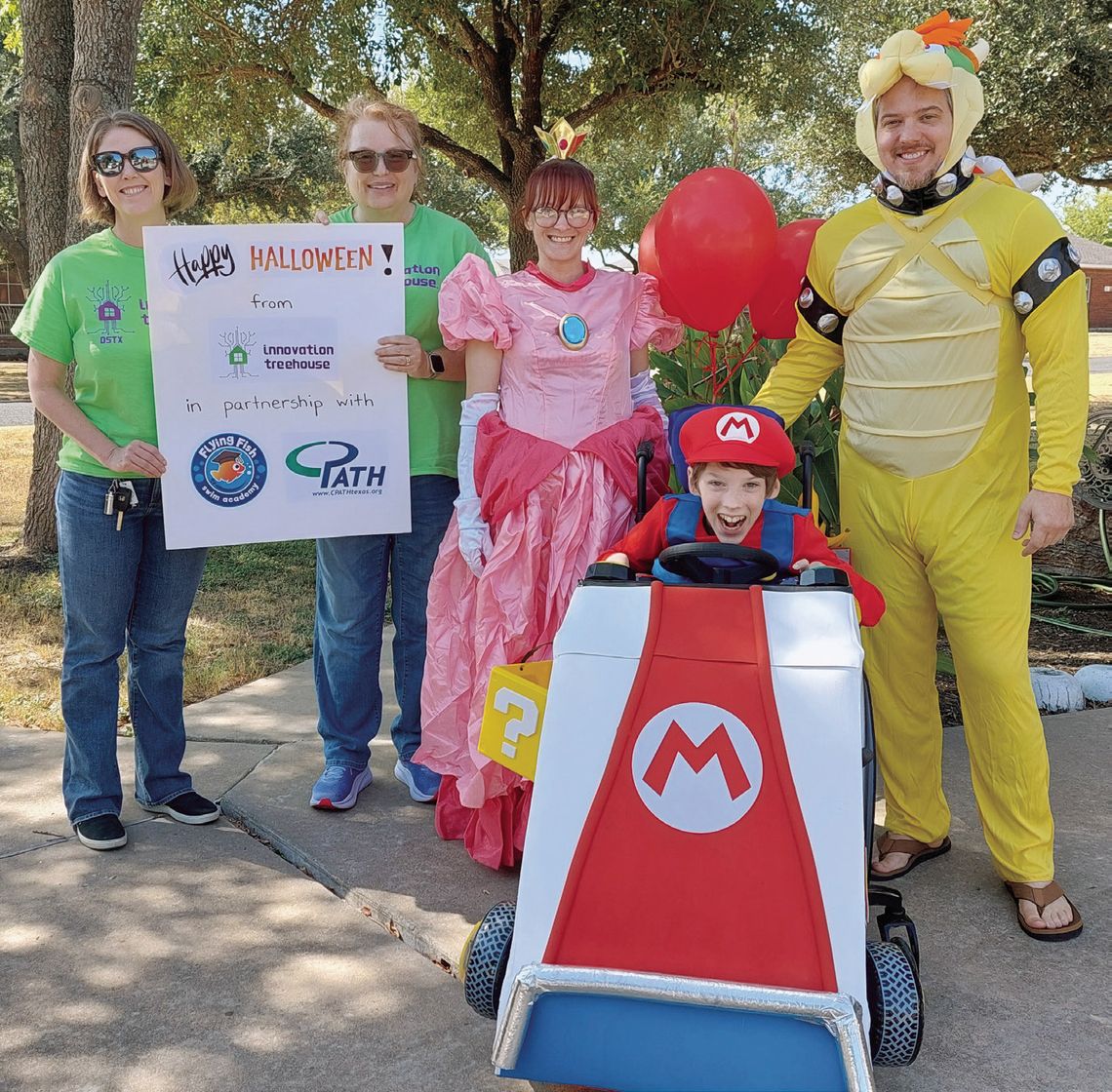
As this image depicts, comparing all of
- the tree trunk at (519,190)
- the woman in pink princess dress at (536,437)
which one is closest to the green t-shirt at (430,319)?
the woman in pink princess dress at (536,437)

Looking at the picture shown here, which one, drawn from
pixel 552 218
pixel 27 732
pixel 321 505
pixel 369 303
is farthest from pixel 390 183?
pixel 27 732

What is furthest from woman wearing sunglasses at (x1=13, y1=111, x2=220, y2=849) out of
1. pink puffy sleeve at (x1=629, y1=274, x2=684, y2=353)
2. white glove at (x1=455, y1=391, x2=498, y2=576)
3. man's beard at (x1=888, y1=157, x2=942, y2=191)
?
man's beard at (x1=888, y1=157, x2=942, y2=191)

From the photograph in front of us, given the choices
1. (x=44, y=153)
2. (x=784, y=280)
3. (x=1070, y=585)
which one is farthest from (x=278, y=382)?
(x=1070, y=585)

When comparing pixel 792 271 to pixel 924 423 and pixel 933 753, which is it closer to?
pixel 924 423

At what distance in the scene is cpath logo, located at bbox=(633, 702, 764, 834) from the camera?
2.19 m

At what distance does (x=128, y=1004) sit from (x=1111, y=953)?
242cm

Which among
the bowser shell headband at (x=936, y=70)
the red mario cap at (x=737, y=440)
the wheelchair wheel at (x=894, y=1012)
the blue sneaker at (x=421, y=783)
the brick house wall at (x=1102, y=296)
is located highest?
the brick house wall at (x=1102, y=296)

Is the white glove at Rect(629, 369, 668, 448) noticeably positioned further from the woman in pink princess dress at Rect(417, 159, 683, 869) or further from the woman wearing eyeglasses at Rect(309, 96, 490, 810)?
the woman wearing eyeglasses at Rect(309, 96, 490, 810)

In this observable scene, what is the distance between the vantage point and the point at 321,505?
3.56 metres

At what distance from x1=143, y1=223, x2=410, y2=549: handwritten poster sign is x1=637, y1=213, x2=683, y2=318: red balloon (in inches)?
30.4

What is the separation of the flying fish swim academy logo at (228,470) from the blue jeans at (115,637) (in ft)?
0.47

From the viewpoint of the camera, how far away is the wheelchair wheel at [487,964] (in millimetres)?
2342

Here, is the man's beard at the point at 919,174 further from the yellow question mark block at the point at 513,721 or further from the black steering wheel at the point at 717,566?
the yellow question mark block at the point at 513,721

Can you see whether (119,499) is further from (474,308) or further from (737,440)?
(737,440)
